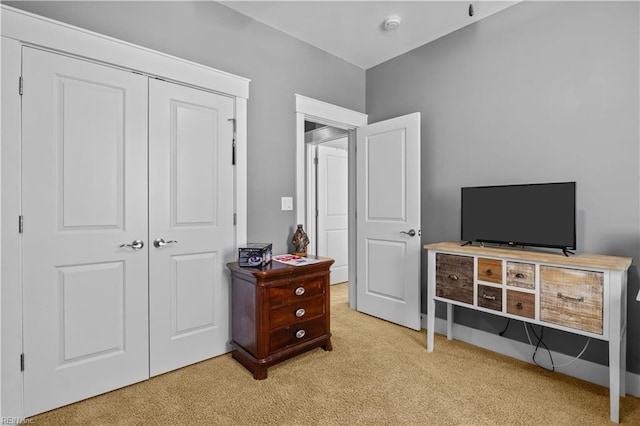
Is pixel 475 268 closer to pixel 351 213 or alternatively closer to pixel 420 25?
pixel 351 213

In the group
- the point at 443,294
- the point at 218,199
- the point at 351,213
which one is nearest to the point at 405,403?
the point at 443,294

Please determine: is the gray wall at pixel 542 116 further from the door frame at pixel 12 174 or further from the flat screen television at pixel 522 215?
the door frame at pixel 12 174

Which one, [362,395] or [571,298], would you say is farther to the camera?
[362,395]

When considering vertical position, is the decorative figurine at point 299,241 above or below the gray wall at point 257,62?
below

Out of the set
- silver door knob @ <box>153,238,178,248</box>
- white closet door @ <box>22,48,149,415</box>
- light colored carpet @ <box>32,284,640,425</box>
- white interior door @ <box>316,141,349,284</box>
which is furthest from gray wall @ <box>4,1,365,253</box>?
white interior door @ <box>316,141,349,284</box>

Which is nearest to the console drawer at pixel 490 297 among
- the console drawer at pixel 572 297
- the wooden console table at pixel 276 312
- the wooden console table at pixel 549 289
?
the wooden console table at pixel 549 289

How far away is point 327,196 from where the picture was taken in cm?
485

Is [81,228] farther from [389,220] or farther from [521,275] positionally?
[521,275]

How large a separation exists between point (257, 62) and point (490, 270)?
8.13ft

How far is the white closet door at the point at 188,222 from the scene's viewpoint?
7.45 feet

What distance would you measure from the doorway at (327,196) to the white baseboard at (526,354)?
1960 millimetres

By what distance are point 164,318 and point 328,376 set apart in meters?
1.22

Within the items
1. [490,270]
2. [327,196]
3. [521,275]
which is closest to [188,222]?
[490,270]

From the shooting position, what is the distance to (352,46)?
10.7ft
